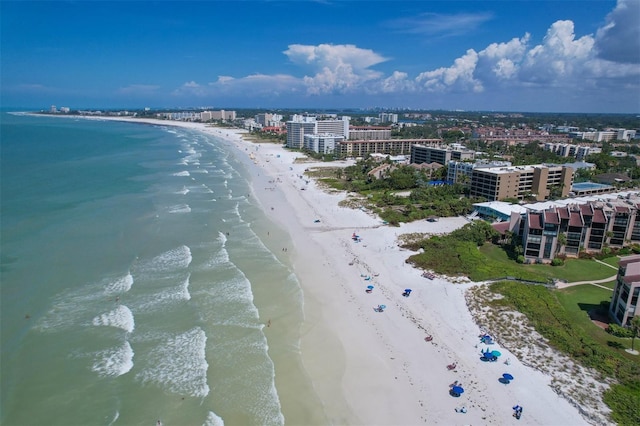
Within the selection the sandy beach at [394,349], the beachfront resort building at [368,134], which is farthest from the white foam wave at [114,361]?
the beachfront resort building at [368,134]

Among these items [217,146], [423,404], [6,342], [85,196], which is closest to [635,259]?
[423,404]

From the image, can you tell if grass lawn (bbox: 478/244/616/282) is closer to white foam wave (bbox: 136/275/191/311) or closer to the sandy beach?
the sandy beach

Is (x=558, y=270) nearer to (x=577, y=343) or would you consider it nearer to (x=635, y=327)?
(x=635, y=327)

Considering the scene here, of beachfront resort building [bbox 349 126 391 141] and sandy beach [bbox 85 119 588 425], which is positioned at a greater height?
beachfront resort building [bbox 349 126 391 141]

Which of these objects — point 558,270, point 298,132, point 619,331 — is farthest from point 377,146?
point 619,331

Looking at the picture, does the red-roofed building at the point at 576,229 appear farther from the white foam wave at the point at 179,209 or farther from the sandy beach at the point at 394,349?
the white foam wave at the point at 179,209

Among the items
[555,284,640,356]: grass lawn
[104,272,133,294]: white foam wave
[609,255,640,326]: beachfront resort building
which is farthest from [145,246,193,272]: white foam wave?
[609,255,640,326]: beachfront resort building
